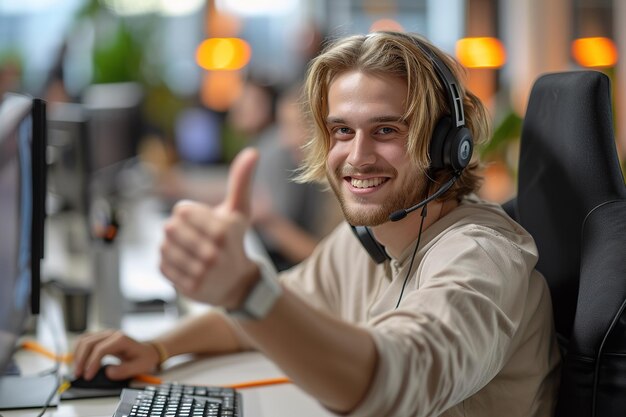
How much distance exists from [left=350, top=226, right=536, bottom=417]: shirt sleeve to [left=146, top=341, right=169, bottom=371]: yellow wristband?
23.3 inches

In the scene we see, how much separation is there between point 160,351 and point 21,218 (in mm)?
358

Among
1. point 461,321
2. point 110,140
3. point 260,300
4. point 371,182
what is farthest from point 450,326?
point 110,140

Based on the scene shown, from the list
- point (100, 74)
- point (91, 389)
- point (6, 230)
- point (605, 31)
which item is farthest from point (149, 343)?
point (605, 31)

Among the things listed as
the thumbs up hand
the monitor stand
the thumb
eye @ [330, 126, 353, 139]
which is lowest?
the monitor stand

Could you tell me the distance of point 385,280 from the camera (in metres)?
1.44

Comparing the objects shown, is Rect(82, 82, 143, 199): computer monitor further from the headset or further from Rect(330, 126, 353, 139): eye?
→ the headset

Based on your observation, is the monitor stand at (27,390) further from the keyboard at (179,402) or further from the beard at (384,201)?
the beard at (384,201)

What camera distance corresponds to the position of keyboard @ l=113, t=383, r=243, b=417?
4.29ft

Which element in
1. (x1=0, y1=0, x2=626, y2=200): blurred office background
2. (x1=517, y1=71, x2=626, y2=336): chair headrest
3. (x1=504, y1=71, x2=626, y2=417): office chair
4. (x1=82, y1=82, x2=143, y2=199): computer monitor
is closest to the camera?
(x1=504, y1=71, x2=626, y2=417): office chair

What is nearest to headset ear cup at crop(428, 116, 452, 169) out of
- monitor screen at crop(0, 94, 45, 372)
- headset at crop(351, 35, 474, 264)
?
headset at crop(351, 35, 474, 264)

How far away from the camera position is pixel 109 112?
3916 millimetres

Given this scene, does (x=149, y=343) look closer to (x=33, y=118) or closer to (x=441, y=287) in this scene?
(x=33, y=118)

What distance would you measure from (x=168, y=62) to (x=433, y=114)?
677 cm

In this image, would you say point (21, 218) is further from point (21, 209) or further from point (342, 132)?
point (342, 132)
